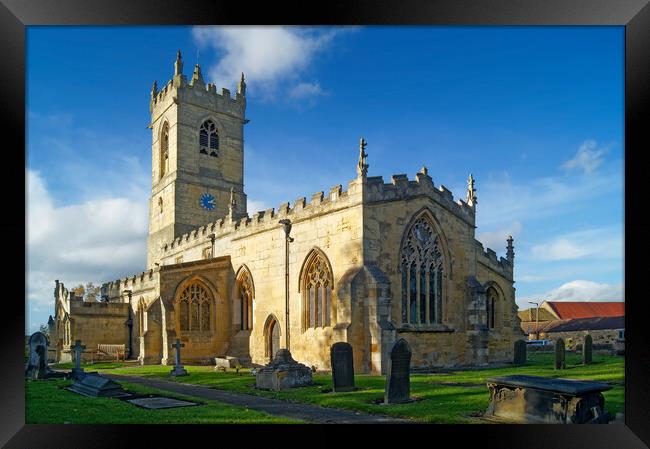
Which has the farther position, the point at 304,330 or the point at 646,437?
the point at 304,330

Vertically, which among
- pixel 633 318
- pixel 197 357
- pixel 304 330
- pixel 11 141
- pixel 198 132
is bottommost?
pixel 197 357

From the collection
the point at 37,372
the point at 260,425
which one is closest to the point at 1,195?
the point at 260,425

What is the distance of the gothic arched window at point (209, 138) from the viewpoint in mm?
35844

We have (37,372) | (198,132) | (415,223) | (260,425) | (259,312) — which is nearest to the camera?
(260,425)

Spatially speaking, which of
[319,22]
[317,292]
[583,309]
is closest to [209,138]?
[317,292]

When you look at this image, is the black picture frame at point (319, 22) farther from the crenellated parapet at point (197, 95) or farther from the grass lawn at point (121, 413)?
the crenellated parapet at point (197, 95)

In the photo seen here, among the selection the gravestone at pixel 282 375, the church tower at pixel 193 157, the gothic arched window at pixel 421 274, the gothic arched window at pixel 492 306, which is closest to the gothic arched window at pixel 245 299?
the gothic arched window at pixel 421 274

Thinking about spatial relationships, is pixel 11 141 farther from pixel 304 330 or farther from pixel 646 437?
pixel 304 330

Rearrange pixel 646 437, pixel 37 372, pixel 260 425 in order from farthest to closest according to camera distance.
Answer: pixel 37 372 < pixel 260 425 < pixel 646 437

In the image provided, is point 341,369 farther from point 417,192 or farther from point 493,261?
point 493,261

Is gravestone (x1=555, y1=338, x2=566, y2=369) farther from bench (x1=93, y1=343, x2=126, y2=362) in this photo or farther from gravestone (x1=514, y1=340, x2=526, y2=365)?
bench (x1=93, y1=343, x2=126, y2=362)

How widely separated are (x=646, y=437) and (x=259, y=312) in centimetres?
1536

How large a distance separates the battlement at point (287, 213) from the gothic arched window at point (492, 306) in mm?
8935

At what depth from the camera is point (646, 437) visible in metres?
8.64
